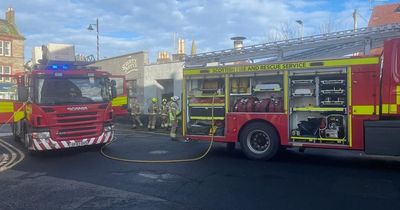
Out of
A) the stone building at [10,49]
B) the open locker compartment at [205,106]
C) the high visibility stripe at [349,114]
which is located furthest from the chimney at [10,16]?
the high visibility stripe at [349,114]

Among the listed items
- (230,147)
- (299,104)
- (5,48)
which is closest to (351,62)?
(299,104)

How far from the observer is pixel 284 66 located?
991 centimetres

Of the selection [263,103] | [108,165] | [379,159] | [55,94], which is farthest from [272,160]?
[55,94]

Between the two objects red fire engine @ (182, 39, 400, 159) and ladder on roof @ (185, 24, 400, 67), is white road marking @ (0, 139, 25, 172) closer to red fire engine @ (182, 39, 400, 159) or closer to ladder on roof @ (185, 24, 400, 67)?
red fire engine @ (182, 39, 400, 159)

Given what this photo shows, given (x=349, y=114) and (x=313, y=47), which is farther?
(x=313, y=47)

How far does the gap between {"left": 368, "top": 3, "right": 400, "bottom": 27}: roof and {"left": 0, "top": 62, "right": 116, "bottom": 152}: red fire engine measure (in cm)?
2560

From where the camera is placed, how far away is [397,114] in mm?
8617

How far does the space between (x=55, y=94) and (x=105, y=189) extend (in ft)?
15.5

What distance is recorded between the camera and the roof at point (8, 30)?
47.4 m

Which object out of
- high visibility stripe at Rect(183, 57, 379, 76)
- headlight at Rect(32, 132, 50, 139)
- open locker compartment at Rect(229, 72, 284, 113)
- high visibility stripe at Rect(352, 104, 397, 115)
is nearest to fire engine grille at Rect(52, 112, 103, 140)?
headlight at Rect(32, 132, 50, 139)

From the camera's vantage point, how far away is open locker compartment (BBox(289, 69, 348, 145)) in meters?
9.27

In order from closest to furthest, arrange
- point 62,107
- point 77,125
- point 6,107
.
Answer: point 62,107 < point 77,125 < point 6,107

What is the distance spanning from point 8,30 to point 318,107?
46.3m

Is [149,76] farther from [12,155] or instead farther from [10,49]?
[10,49]
